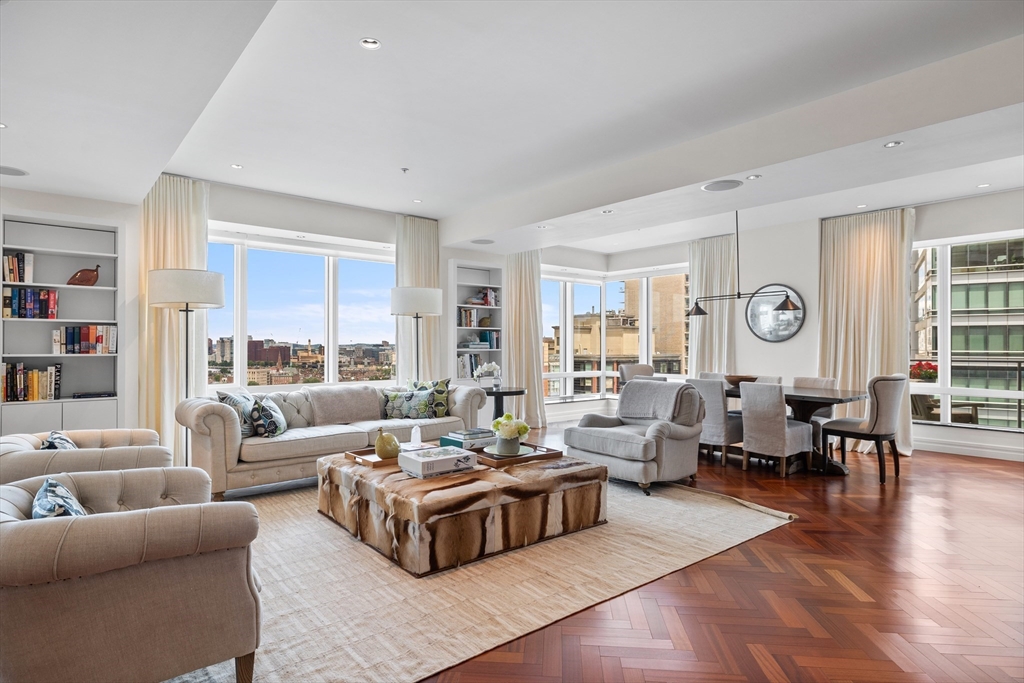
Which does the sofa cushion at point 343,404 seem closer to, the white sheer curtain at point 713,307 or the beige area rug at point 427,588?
the beige area rug at point 427,588

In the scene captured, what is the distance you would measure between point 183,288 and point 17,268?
1.21m

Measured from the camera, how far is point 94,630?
61.6 inches

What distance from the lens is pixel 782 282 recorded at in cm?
702

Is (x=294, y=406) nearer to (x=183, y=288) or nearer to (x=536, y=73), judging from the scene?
(x=183, y=288)

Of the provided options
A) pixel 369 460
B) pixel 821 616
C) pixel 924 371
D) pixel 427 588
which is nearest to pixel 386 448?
pixel 369 460

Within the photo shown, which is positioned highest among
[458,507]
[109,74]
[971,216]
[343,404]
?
[971,216]

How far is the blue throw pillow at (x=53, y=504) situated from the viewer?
171 centimetres

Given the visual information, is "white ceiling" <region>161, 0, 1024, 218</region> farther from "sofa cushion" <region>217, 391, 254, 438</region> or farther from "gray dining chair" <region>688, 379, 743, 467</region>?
"gray dining chair" <region>688, 379, 743, 467</region>

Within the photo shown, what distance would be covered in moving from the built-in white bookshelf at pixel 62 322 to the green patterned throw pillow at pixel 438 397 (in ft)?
8.57

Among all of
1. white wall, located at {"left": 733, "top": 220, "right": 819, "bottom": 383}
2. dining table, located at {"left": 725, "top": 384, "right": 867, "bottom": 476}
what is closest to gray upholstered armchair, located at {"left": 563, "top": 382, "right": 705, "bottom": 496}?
dining table, located at {"left": 725, "top": 384, "right": 867, "bottom": 476}

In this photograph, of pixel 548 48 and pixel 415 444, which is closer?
pixel 548 48

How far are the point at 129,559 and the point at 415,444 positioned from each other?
221cm

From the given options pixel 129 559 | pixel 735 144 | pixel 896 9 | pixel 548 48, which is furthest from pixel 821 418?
pixel 129 559

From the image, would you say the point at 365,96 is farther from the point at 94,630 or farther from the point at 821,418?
the point at 821,418
